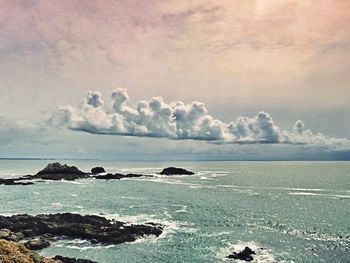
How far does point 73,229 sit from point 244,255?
2972cm

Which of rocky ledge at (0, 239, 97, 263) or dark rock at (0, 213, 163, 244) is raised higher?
rocky ledge at (0, 239, 97, 263)

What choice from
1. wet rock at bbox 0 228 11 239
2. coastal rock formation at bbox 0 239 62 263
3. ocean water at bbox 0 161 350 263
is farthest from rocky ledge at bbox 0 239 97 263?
wet rock at bbox 0 228 11 239

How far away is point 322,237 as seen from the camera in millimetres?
58062

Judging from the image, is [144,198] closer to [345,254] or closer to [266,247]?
[266,247]

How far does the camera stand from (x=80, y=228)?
57719mm

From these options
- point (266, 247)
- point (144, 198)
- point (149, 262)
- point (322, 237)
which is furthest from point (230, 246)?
point (144, 198)

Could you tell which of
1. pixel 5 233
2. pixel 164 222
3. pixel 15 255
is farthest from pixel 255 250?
pixel 5 233

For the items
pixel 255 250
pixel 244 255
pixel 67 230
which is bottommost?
pixel 255 250

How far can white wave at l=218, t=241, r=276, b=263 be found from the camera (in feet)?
152

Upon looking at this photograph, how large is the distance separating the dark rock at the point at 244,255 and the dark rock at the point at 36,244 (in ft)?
93.0

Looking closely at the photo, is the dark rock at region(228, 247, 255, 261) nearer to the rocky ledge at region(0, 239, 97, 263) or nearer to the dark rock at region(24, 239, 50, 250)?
the rocky ledge at region(0, 239, 97, 263)

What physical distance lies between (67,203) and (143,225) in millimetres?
38267

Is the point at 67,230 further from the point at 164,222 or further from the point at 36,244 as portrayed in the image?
the point at 164,222

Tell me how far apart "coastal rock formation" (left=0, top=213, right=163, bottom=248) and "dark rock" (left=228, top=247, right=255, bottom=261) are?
1596 centimetres
